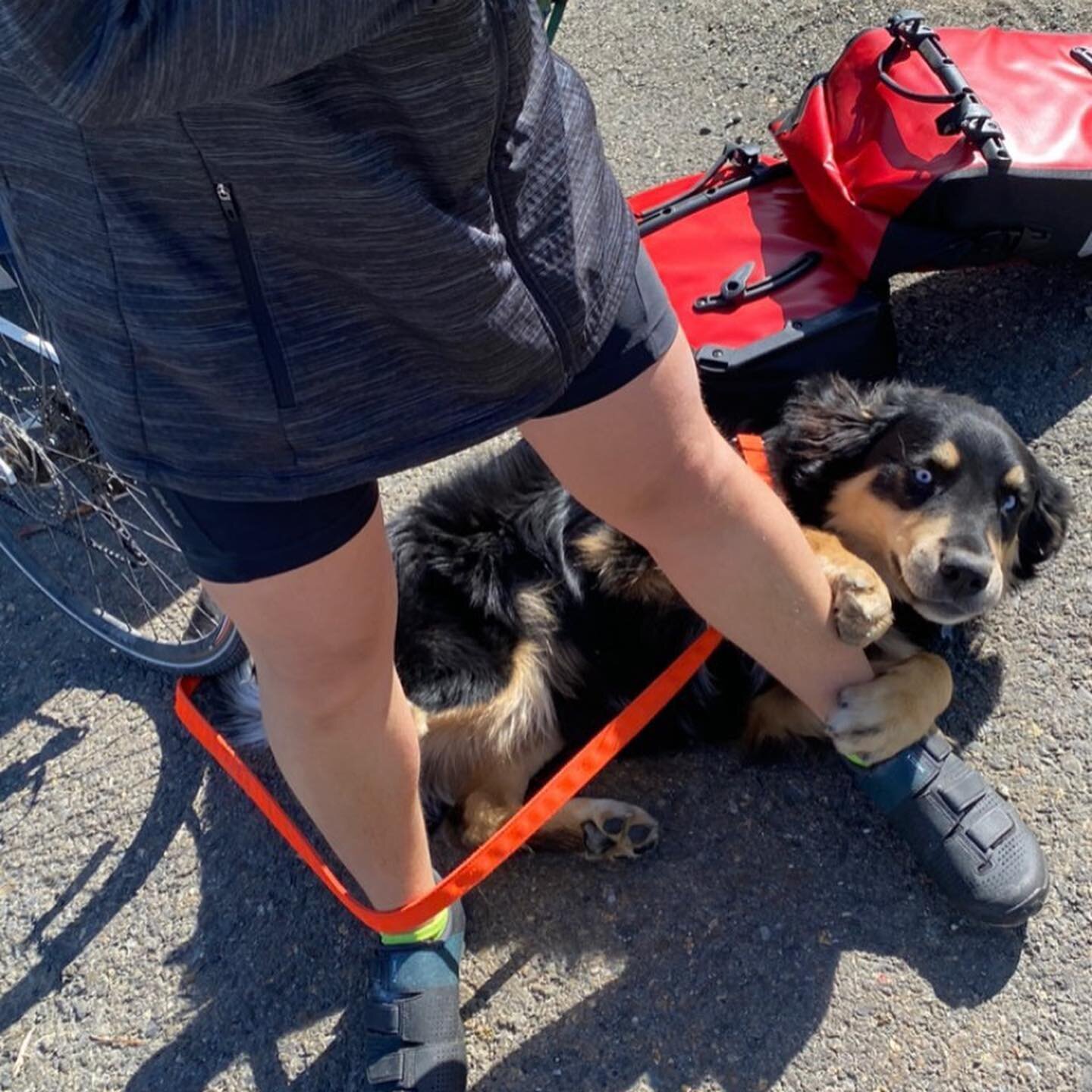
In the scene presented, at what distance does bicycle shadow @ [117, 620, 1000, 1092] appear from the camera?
2.32 m

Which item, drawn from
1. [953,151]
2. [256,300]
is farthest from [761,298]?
[256,300]

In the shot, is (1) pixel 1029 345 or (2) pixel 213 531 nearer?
(2) pixel 213 531

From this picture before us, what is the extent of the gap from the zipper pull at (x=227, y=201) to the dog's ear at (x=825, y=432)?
181 centimetres

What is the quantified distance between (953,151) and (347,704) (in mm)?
2150

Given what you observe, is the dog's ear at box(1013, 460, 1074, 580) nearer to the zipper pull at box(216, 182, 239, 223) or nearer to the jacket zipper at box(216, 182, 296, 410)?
A: the jacket zipper at box(216, 182, 296, 410)

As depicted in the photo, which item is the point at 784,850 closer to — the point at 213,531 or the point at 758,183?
the point at 213,531

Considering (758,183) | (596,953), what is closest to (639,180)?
(758,183)

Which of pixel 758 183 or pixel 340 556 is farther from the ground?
pixel 340 556

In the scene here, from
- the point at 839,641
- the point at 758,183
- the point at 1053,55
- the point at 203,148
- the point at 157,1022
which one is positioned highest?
the point at 203,148

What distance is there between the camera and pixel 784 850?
255 centimetres

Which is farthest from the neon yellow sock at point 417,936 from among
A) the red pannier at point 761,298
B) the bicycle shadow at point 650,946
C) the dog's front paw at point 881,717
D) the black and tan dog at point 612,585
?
the red pannier at point 761,298

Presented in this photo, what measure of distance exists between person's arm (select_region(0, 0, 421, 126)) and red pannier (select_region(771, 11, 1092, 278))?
6.97 ft

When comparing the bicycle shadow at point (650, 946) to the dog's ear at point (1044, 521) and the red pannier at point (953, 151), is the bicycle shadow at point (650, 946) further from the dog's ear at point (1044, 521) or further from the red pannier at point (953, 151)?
the red pannier at point (953, 151)

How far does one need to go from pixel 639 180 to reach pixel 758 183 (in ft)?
→ 3.03
